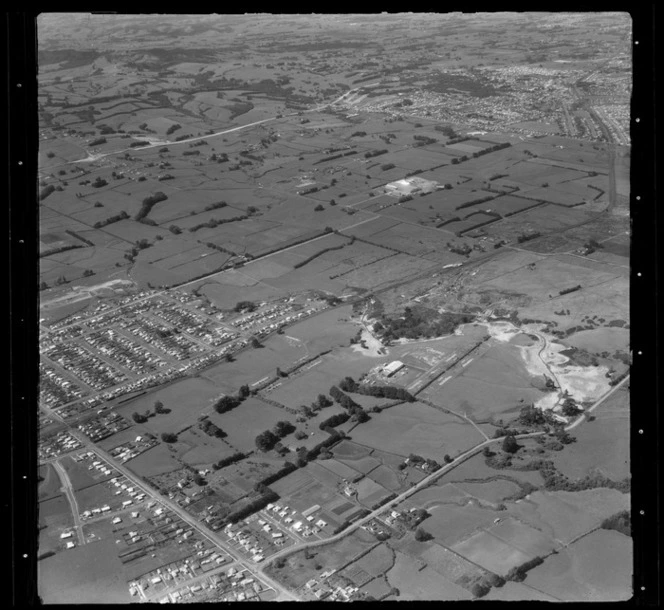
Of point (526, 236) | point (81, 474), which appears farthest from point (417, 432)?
point (526, 236)

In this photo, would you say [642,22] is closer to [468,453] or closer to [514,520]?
[514,520]

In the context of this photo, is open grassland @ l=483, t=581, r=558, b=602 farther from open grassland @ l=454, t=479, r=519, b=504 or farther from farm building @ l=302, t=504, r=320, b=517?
farm building @ l=302, t=504, r=320, b=517

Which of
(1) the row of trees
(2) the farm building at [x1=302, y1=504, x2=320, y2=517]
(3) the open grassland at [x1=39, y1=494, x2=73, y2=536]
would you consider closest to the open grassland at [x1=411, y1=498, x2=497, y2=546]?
(2) the farm building at [x1=302, y1=504, x2=320, y2=517]

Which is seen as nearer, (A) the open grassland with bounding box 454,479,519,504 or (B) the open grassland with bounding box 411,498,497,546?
(B) the open grassland with bounding box 411,498,497,546

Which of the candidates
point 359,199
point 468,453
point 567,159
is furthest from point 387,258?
point 567,159

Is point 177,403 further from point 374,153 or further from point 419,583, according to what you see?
point 374,153

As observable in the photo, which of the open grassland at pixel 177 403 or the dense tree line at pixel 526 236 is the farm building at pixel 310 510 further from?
the dense tree line at pixel 526 236
